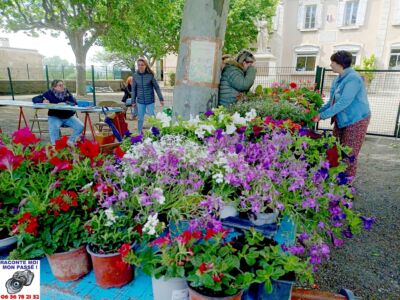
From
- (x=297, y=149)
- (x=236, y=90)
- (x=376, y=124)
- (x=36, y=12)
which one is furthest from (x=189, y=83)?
(x=36, y=12)

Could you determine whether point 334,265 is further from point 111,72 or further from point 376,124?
point 111,72

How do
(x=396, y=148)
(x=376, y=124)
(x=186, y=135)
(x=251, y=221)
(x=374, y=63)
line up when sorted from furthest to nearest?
(x=374, y=63) → (x=376, y=124) → (x=396, y=148) → (x=186, y=135) → (x=251, y=221)

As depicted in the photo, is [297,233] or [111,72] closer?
[297,233]

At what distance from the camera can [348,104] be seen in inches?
137

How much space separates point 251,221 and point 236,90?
237 cm

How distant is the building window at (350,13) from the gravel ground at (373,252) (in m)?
19.6

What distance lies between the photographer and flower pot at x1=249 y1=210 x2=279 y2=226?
1.40 m

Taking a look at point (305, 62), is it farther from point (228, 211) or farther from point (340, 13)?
point (228, 211)

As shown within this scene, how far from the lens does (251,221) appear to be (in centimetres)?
141

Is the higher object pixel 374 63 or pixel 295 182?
pixel 374 63

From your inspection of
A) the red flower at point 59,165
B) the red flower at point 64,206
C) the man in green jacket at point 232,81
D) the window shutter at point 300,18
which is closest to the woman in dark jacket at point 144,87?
the man in green jacket at point 232,81

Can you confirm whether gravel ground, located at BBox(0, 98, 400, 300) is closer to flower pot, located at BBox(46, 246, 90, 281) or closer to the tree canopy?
flower pot, located at BBox(46, 246, 90, 281)

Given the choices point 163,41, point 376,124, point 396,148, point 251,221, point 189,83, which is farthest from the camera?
point 163,41

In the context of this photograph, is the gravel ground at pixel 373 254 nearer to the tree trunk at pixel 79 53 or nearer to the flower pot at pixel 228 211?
the flower pot at pixel 228 211
